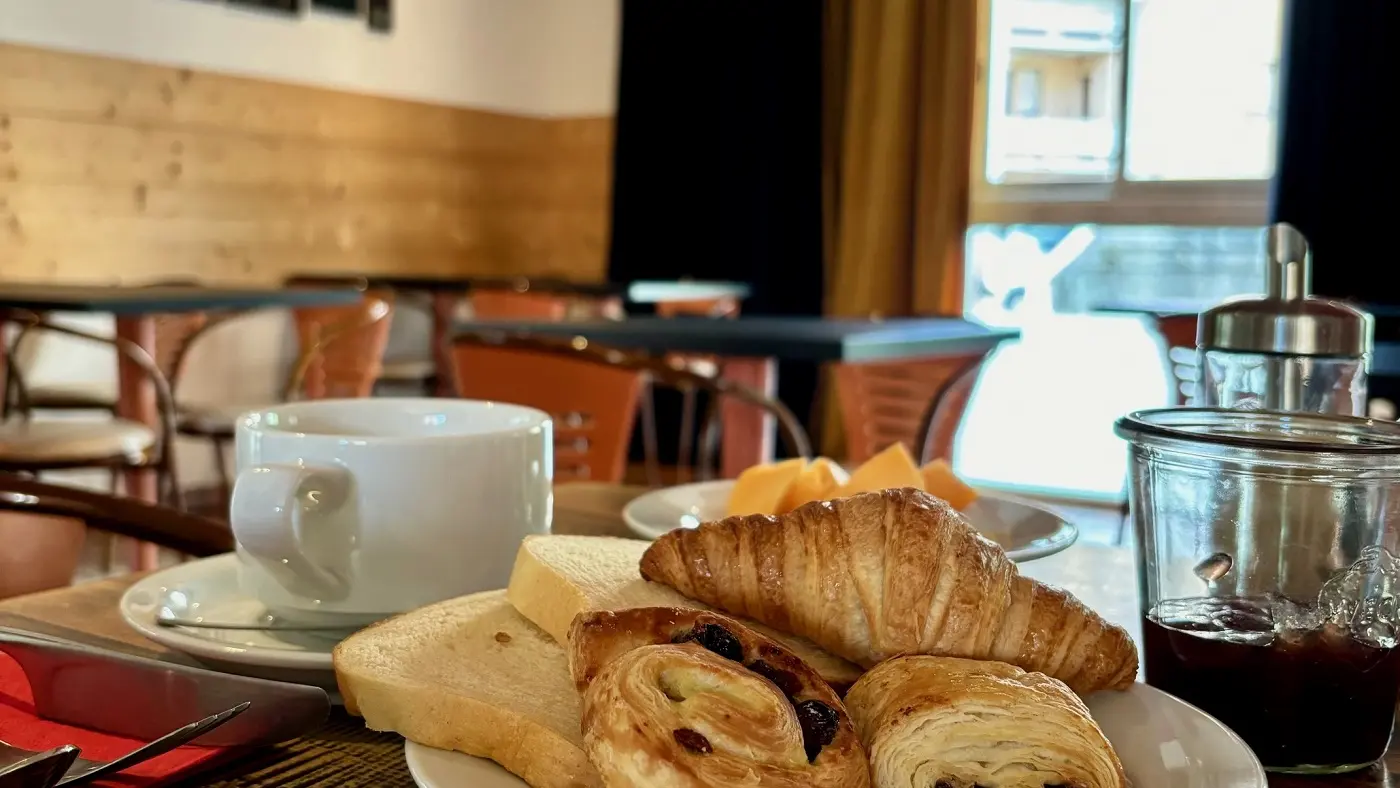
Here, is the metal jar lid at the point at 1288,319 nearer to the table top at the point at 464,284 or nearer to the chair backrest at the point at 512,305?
the chair backrest at the point at 512,305

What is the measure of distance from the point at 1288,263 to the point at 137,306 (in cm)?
242

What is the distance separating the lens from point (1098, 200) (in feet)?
14.9

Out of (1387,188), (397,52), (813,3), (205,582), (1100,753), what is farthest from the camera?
(397,52)

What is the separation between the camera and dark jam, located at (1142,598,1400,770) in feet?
1.69

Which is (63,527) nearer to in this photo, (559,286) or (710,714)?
(710,714)

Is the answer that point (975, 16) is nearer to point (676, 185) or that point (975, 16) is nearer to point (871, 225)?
point (871, 225)

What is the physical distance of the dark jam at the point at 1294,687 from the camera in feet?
1.69

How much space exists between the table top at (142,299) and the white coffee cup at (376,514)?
2167mm

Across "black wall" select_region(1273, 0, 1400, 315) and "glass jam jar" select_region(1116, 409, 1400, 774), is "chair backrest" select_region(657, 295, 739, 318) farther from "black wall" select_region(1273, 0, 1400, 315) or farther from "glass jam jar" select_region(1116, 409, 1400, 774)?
"glass jam jar" select_region(1116, 409, 1400, 774)

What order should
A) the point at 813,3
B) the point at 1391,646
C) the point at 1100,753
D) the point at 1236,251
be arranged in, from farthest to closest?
the point at 813,3 < the point at 1236,251 < the point at 1391,646 < the point at 1100,753

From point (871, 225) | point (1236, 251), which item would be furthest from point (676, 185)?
point (1236, 251)

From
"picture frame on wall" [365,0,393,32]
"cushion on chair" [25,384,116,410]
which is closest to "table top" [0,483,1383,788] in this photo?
"cushion on chair" [25,384,116,410]

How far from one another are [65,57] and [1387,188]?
4.21 metres

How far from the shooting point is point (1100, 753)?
401 mm
